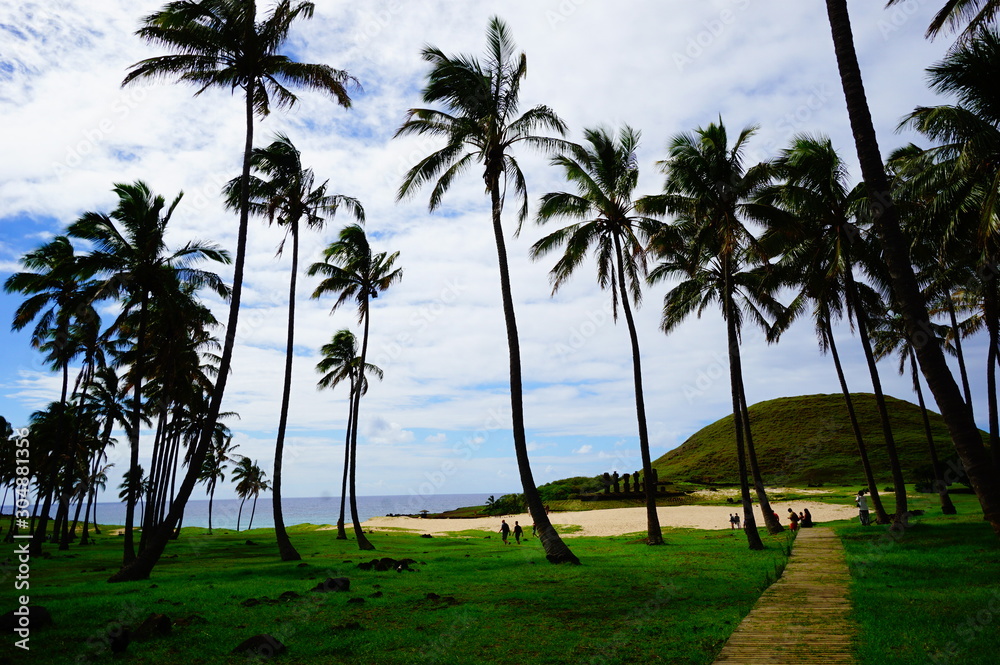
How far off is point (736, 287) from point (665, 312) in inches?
134

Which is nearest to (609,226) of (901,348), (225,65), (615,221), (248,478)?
(615,221)

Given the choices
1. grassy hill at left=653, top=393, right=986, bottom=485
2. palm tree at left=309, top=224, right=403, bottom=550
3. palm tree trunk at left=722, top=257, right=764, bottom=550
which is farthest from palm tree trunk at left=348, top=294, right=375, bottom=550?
grassy hill at left=653, top=393, right=986, bottom=485

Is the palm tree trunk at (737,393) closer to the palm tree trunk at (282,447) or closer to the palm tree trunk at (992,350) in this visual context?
the palm tree trunk at (992,350)

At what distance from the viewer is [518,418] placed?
63.5 feet

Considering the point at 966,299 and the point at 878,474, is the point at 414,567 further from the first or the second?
the point at 878,474

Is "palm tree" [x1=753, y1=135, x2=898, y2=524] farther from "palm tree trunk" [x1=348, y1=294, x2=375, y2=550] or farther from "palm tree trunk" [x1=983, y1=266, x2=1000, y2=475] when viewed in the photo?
"palm tree trunk" [x1=348, y1=294, x2=375, y2=550]

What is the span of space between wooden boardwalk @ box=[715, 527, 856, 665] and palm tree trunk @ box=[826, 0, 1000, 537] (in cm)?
273

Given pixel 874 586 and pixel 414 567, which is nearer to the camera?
pixel 874 586

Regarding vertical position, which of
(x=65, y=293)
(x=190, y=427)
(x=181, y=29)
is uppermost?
(x=181, y=29)

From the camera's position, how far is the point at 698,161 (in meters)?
22.2

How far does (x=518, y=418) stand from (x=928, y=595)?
11.1 m

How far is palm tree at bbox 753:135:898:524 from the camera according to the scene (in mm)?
21891

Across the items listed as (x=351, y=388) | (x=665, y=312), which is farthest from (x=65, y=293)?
(x=665, y=312)

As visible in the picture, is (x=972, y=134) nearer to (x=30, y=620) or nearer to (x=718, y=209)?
(x=718, y=209)
